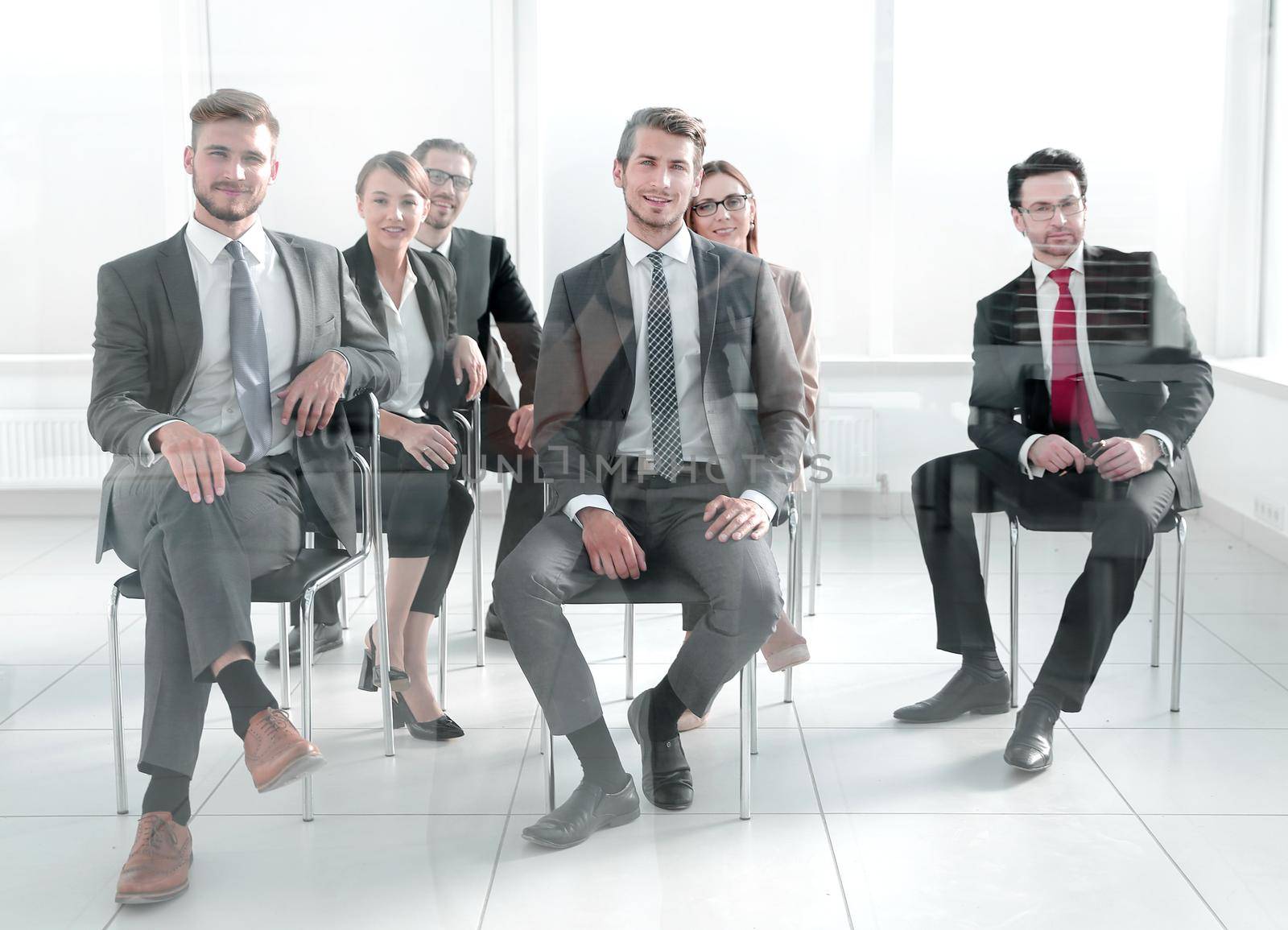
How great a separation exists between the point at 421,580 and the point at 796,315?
30.2 inches

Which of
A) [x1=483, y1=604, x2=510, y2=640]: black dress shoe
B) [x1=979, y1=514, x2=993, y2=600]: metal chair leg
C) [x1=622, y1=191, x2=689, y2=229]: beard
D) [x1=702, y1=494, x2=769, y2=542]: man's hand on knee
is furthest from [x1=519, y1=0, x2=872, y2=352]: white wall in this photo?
[x1=483, y1=604, x2=510, y2=640]: black dress shoe

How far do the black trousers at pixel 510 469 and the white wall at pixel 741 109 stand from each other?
198 millimetres

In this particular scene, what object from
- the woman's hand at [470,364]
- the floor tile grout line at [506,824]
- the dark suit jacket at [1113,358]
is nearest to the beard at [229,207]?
the woman's hand at [470,364]

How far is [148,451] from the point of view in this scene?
163 centimetres

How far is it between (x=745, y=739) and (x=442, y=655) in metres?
0.54

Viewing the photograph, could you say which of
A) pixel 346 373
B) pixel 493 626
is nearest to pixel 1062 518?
pixel 493 626

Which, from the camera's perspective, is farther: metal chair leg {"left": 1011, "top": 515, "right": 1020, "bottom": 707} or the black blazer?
metal chair leg {"left": 1011, "top": 515, "right": 1020, "bottom": 707}

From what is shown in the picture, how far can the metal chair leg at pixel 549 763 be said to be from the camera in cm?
187

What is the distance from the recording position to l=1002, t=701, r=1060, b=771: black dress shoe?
6.33ft

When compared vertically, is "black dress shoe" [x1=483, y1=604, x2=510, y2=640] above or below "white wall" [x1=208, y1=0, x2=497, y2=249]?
below

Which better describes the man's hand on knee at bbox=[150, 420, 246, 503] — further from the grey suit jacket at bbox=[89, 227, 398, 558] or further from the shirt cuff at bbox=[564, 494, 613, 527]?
the shirt cuff at bbox=[564, 494, 613, 527]

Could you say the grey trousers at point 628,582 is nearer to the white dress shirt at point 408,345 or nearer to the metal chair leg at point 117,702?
the white dress shirt at point 408,345

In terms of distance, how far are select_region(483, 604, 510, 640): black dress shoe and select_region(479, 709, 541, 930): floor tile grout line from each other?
0.48ft

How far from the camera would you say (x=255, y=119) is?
1631 millimetres
